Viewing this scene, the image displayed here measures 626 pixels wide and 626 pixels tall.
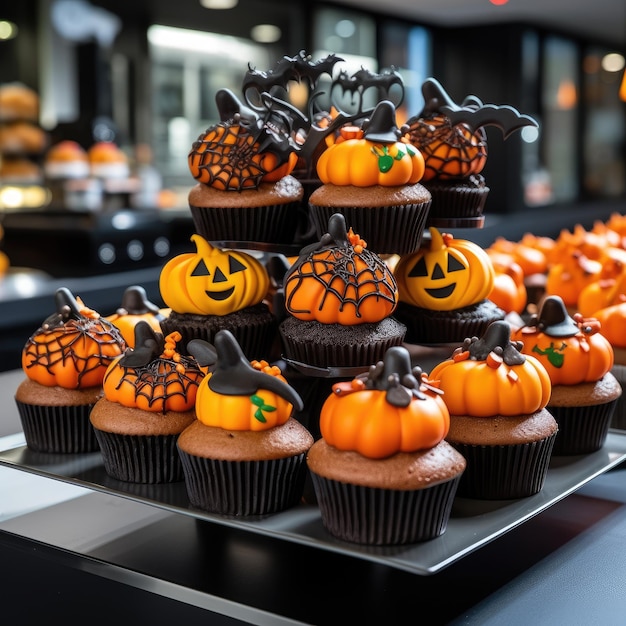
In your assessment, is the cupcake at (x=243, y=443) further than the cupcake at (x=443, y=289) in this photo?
No

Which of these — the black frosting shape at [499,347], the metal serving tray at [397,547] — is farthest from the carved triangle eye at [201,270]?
the black frosting shape at [499,347]

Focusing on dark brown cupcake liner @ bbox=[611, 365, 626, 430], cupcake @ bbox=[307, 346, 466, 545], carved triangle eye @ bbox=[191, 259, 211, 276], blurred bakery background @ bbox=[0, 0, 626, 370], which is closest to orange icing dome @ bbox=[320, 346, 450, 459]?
cupcake @ bbox=[307, 346, 466, 545]

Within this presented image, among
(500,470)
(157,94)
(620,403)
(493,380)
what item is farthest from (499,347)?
(157,94)

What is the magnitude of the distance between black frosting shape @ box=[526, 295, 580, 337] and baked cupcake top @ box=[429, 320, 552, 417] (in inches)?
8.0

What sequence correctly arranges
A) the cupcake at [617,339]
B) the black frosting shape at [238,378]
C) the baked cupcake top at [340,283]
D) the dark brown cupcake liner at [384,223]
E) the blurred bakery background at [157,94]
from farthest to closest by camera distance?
1. the blurred bakery background at [157,94]
2. the cupcake at [617,339]
3. the dark brown cupcake liner at [384,223]
4. the baked cupcake top at [340,283]
5. the black frosting shape at [238,378]

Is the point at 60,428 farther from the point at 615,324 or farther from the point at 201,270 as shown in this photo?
the point at 615,324

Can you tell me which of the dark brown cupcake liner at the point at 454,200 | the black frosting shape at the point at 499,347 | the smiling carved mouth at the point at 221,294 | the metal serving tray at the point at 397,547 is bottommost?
the metal serving tray at the point at 397,547

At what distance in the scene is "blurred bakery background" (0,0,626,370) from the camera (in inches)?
204

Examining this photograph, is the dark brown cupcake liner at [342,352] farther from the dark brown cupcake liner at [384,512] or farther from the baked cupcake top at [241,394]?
the dark brown cupcake liner at [384,512]

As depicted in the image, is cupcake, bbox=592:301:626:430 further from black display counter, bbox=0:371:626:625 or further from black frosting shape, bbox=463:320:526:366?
black frosting shape, bbox=463:320:526:366

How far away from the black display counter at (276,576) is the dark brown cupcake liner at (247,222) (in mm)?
498

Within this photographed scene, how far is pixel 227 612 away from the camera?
1.23 m

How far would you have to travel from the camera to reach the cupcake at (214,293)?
5.28 ft

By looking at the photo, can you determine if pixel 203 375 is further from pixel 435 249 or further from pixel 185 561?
pixel 435 249
